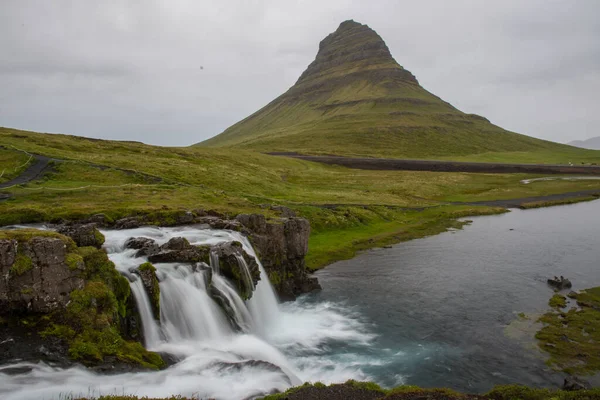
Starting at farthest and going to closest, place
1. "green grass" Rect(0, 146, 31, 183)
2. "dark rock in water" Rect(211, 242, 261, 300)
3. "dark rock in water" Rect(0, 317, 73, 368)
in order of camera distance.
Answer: "green grass" Rect(0, 146, 31, 183)
"dark rock in water" Rect(211, 242, 261, 300)
"dark rock in water" Rect(0, 317, 73, 368)

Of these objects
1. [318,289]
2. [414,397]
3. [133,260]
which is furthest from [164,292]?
[318,289]

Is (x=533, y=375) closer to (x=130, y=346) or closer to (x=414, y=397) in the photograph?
(x=414, y=397)

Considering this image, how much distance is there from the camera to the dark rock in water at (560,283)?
133 ft

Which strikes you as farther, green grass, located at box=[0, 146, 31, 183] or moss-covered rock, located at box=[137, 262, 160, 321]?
green grass, located at box=[0, 146, 31, 183]

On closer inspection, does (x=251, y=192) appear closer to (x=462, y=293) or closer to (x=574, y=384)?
(x=462, y=293)

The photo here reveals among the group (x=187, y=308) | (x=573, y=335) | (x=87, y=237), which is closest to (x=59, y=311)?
(x=187, y=308)

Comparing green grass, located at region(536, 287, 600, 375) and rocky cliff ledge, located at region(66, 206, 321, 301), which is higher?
rocky cliff ledge, located at region(66, 206, 321, 301)

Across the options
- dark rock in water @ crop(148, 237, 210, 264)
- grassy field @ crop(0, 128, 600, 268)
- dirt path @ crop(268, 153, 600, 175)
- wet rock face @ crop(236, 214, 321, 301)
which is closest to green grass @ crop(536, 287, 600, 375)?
wet rock face @ crop(236, 214, 321, 301)

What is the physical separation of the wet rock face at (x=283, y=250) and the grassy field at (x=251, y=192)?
578cm

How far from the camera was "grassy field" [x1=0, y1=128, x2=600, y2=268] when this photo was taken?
4659 cm

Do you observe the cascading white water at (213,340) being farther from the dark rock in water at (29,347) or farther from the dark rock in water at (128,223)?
the dark rock in water at (128,223)

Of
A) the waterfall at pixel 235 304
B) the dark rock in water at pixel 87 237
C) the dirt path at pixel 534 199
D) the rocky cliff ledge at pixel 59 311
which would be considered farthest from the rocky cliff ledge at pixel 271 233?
the dirt path at pixel 534 199

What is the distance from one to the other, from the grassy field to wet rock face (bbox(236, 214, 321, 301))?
578cm

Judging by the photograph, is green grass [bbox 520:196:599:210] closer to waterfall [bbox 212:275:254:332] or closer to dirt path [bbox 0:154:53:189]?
waterfall [bbox 212:275:254:332]
